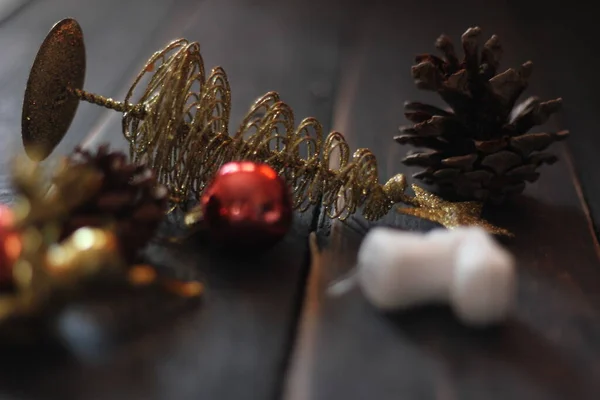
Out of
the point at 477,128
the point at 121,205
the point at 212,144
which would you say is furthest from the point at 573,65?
the point at 121,205

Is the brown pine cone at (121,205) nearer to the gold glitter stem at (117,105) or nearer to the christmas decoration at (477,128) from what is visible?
the gold glitter stem at (117,105)

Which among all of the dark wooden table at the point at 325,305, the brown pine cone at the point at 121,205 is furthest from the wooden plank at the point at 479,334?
the brown pine cone at the point at 121,205

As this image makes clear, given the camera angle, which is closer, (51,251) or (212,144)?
(51,251)

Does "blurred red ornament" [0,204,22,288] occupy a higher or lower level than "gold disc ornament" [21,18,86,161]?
lower

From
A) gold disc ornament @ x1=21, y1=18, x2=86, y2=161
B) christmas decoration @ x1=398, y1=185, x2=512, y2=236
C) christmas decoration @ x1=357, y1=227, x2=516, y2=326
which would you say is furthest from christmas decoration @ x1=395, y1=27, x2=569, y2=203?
gold disc ornament @ x1=21, y1=18, x2=86, y2=161

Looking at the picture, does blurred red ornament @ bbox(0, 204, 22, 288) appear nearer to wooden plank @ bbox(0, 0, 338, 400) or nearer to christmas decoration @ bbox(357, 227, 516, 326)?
wooden plank @ bbox(0, 0, 338, 400)

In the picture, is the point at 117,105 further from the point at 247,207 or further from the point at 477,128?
the point at 477,128
